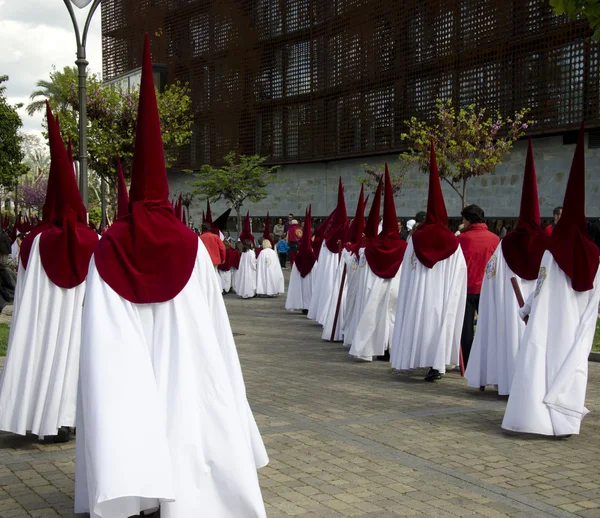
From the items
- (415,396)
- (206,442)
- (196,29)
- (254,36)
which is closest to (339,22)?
(254,36)

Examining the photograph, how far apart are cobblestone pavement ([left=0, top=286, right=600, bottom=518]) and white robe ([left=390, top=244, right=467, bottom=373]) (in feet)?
1.07

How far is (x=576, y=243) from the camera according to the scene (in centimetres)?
726

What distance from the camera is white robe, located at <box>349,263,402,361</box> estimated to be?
11.8m

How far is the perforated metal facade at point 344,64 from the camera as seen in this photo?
28.8 meters

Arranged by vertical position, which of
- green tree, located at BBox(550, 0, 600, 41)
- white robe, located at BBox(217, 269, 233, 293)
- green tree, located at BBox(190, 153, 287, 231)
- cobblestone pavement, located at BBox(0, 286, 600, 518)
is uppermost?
green tree, located at BBox(190, 153, 287, 231)

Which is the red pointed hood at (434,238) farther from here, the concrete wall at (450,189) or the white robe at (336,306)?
the concrete wall at (450,189)

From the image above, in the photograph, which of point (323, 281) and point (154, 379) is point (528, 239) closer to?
point (154, 379)

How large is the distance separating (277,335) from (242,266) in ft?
31.0

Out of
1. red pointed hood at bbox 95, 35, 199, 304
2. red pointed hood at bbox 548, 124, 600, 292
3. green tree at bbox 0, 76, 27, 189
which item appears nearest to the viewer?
red pointed hood at bbox 95, 35, 199, 304

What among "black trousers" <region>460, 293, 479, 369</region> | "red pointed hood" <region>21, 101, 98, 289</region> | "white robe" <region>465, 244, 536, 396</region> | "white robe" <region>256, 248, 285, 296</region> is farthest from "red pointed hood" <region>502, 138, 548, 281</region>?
"white robe" <region>256, 248, 285, 296</region>

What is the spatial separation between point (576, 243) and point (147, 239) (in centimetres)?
414

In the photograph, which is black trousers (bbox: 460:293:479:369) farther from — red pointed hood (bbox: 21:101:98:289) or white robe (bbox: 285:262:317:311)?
white robe (bbox: 285:262:317:311)

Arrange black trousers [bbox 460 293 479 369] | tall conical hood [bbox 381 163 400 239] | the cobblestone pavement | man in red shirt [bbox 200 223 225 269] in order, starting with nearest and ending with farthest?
the cobblestone pavement < black trousers [bbox 460 293 479 369] < tall conical hood [bbox 381 163 400 239] < man in red shirt [bbox 200 223 225 269]

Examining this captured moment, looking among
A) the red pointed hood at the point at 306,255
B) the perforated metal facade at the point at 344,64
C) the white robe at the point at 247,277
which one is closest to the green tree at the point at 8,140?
the perforated metal facade at the point at 344,64
